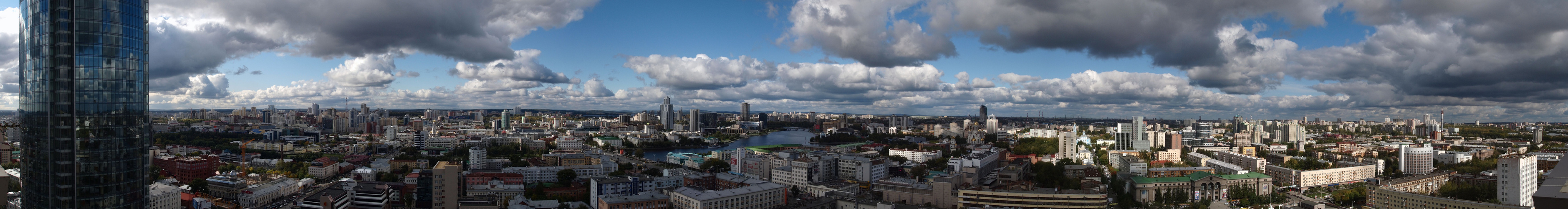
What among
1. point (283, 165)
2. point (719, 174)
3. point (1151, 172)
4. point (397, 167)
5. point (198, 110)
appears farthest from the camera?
point (198, 110)

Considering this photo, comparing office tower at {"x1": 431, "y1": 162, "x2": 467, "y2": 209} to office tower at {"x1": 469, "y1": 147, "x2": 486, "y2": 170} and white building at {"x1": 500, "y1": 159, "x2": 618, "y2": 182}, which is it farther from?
office tower at {"x1": 469, "y1": 147, "x2": 486, "y2": 170}

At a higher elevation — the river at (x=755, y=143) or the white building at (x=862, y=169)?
the white building at (x=862, y=169)

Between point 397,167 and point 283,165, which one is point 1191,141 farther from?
point 283,165

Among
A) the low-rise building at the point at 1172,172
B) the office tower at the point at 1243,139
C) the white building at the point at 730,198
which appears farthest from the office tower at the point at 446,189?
the office tower at the point at 1243,139

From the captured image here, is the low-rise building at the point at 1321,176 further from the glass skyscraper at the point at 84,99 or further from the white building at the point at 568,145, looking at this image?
the white building at the point at 568,145

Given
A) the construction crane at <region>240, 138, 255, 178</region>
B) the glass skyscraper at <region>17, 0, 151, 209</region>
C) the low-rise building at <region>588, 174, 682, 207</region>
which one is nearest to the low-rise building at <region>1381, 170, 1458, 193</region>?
the low-rise building at <region>588, 174, 682, 207</region>

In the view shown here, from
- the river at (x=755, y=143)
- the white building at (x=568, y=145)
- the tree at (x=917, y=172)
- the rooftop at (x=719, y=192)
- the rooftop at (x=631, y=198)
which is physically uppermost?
the rooftop at (x=719, y=192)

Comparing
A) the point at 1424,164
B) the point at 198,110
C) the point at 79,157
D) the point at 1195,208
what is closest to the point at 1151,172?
the point at 1195,208
